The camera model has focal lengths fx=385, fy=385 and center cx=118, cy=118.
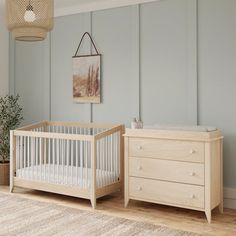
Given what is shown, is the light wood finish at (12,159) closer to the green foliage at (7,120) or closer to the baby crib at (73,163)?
the baby crib at (73,163)

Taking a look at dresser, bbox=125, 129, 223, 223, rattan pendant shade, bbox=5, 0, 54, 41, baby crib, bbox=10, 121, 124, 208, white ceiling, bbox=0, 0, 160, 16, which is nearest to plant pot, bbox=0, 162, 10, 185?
baby crib, bbox=10, 121, 124, 208

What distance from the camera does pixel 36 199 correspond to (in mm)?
4254

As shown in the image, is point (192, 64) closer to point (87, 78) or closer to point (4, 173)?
point (87, 78)

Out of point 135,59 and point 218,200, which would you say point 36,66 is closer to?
point 135,59

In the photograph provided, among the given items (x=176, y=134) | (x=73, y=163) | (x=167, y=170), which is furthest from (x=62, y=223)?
(x=73, y=163)

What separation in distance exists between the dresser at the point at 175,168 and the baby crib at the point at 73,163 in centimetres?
32

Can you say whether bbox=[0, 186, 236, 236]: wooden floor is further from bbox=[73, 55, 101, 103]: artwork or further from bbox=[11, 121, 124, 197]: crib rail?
bbox=[73, 55, 101, 103]: artwork

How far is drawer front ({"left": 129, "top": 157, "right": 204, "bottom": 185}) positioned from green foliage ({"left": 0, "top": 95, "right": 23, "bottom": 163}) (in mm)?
1997

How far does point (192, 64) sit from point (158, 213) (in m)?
1.59

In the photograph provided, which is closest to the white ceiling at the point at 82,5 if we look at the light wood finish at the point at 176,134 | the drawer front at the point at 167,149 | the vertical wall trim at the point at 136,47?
the vertical wall trim at the point at 136,47

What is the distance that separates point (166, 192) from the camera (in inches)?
147

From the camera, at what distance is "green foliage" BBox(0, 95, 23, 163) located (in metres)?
5.10

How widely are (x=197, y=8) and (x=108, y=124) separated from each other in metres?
1.65

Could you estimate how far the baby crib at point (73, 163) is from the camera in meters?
4.02
